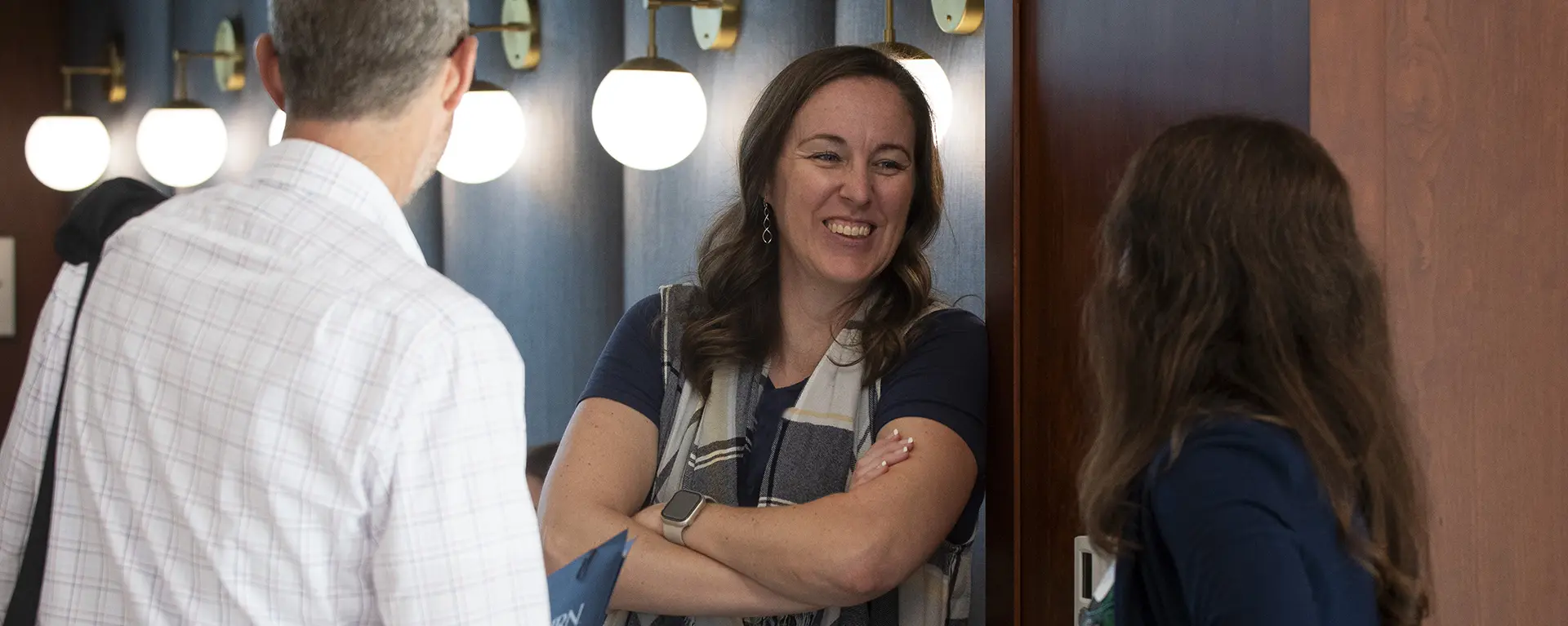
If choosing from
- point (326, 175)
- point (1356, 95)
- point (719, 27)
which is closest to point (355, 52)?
point (326, 175)

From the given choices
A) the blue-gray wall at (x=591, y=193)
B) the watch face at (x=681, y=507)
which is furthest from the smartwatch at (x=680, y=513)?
the blue-gray wall at (x=591, y=193)

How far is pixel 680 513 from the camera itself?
5.80ft

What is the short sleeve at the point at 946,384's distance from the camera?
181 cm

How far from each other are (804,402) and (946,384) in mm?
180

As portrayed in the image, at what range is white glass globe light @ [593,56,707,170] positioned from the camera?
3162 mm

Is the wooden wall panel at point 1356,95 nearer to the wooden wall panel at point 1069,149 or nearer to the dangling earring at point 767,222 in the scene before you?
the wooden wall panel at point 1069,149

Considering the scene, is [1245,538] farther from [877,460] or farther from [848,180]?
[848,180]

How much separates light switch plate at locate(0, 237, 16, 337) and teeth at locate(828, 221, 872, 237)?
556cm

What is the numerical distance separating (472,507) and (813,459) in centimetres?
88

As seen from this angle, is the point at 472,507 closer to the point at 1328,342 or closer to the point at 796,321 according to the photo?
the point at 1328,342

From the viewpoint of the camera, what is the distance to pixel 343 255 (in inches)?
40.1

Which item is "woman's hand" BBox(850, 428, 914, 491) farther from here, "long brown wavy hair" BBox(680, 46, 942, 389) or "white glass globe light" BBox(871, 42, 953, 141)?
"white glass globe light" BBox(871, 42, 953, 141)

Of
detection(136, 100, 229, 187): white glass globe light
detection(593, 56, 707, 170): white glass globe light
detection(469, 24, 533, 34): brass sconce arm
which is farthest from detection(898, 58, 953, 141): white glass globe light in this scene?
detection(136, 100, 229, 187): white glass globe light


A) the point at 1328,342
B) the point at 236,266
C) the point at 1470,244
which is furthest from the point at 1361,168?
the point at 236,266
